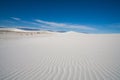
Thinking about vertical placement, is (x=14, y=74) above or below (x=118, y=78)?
below

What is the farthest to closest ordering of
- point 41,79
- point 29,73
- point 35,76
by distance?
point 29,73 < point 35,76 < point 41,79

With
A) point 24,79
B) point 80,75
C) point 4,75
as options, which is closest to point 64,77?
point 80,75

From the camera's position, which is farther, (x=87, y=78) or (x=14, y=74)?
(x=14, y=74)

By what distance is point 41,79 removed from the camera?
3.18 m

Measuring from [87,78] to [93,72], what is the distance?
56 cm

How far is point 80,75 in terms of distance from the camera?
11.2ft

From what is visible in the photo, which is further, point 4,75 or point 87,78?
point 4,75

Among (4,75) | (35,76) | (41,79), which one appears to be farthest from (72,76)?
(4,75)

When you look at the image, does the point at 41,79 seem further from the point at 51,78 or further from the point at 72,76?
the point at 72,76

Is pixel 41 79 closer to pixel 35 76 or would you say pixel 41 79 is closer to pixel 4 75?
pixel 35 76

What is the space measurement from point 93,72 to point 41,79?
1.86 m

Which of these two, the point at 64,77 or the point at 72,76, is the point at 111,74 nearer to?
the point at 72,76

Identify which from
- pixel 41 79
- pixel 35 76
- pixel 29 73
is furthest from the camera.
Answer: pixel 29 73

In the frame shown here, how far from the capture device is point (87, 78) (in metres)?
3.21
